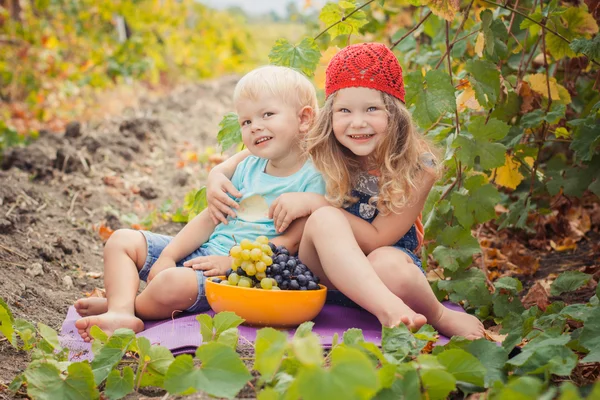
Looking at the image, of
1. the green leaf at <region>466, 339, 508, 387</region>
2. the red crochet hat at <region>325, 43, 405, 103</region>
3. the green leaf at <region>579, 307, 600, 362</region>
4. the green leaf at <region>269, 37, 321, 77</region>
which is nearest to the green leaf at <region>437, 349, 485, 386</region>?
the green leaf at <region>466, 339, 508, 387</region>

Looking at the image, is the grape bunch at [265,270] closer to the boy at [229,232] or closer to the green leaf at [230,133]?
the boy at [229,232]

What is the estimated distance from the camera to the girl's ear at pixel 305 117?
Answer: 2.44 m

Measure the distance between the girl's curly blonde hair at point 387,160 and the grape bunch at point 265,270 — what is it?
29cm

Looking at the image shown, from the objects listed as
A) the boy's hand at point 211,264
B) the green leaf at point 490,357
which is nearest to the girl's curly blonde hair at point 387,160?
the boy's hand at point 211,264

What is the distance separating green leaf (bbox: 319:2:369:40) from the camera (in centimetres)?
252

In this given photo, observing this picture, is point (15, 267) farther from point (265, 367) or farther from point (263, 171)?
point (265, 367)

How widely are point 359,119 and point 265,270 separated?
22.6 inches

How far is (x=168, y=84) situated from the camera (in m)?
10.1

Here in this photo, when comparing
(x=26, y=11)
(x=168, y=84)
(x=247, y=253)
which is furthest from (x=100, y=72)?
(x=247, y=253)

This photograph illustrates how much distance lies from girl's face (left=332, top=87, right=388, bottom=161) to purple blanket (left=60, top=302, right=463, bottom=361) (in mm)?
542

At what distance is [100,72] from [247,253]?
22.8ft

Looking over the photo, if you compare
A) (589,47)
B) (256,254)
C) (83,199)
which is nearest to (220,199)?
(256,254)

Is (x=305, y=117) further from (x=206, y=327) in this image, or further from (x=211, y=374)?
(x=211, y=374)

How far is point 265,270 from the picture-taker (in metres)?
2.12
